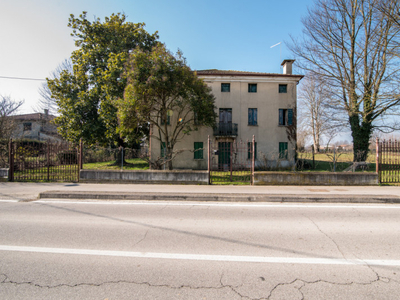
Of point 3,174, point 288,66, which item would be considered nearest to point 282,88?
point 288,66

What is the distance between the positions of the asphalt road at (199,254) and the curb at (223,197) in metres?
1.29

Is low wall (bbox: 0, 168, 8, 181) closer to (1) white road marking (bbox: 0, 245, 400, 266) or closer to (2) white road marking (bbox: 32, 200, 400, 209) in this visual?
(2) white road marking (bbox: 32, 200, 400, 209)

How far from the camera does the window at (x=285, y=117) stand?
2256 centimetres

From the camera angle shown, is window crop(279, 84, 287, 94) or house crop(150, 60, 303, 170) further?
window crop(279, 84, 287, 94)

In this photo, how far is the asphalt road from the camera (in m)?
2.72

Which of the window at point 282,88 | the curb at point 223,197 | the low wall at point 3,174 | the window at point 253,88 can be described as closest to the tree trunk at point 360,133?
the window at point 282,88

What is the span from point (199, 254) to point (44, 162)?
12.0 metres

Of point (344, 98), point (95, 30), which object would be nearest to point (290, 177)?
point (344, 98)

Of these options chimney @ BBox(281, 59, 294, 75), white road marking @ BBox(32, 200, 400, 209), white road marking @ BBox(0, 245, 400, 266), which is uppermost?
chimney @ BBox(281, 59, 294, 75)

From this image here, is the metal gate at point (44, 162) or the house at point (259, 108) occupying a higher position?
the house at point (259, 108)

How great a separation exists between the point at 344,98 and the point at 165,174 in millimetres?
19334

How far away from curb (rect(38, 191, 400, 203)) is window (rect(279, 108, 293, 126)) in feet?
52.8

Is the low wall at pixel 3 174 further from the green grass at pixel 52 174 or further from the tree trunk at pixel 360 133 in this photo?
the tree trunk at pixel 360 133

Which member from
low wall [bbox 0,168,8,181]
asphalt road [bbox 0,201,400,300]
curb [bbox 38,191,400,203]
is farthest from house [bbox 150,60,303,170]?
asphalt road [bbox 0,201,400,300]
